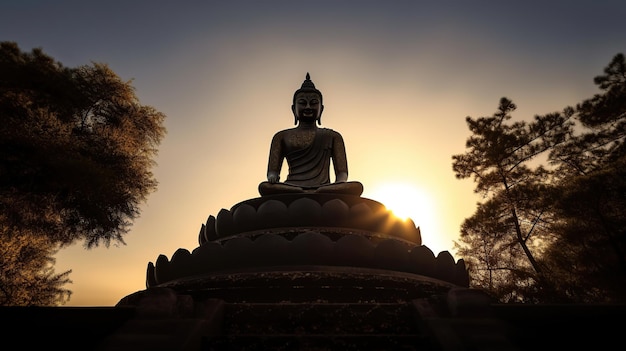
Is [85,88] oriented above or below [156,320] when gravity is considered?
above

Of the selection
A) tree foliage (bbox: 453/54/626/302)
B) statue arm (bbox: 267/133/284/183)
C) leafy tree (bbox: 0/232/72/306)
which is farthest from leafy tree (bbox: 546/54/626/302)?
leafy tree (bbox: 0/232/72/306)

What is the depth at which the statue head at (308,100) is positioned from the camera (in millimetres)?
7285

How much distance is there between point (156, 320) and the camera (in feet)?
8.21

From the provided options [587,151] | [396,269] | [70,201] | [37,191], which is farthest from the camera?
[587,151]

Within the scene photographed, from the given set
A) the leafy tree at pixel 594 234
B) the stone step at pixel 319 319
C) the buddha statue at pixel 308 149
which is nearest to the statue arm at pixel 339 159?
the buddha statue at pixel 308 149

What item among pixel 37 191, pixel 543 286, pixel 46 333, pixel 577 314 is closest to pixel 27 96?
pixel 37 191

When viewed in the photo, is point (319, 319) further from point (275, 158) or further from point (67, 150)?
point (67, 150)

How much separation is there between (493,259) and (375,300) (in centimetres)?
1067

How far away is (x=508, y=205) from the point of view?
1323 centimetres

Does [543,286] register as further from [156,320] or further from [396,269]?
[156,320]

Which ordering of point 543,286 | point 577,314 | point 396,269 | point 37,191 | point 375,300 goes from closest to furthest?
point 577,314 < point 375,300 < point 396,269 < point 37,191 < point 543,286

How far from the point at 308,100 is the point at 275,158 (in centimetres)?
114

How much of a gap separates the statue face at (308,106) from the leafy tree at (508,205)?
7.61 meters

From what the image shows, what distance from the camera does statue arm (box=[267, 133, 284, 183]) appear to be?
275 inches
